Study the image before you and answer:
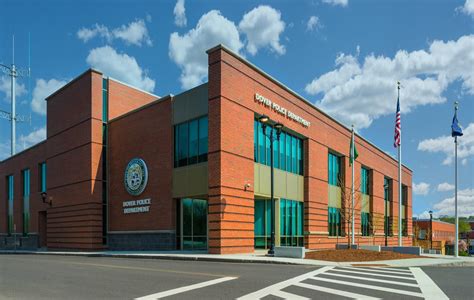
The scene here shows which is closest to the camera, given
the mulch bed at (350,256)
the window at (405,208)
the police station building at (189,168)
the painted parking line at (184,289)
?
the painted parking line at (184,289)

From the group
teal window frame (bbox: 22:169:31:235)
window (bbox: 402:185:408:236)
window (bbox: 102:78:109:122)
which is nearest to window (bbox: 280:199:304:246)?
window (bbox: 102:78:109:122)

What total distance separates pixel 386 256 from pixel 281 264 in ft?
21.4

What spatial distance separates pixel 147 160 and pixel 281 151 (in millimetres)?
9608

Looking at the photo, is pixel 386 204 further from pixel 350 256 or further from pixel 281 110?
pixel 350 256

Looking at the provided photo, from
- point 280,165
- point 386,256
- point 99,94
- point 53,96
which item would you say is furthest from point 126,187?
point 386,256

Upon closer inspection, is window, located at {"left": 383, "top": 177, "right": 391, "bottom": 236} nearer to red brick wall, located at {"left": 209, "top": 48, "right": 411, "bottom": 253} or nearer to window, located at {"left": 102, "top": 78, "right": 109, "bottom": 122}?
red brick wall, located at {"left": 209, "top": 48, "right": 411, "bottom": 253}

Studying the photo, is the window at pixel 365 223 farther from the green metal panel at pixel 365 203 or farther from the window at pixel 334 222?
the window at pixel 334 222

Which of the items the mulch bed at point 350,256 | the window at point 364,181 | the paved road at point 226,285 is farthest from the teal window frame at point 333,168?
the paved road at point 226,285

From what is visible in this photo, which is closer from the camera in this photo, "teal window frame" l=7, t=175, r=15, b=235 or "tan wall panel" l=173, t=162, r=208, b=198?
"tan wall panel" l=173, t=162, r=208, b=198

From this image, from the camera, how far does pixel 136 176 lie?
31.2m

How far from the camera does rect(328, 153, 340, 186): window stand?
4069 centimetres

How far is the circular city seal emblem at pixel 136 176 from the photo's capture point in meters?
30.5

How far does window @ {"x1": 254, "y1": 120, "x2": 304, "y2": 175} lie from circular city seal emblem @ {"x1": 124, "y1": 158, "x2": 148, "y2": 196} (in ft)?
25.8

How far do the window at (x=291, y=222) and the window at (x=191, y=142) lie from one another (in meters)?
8.17
